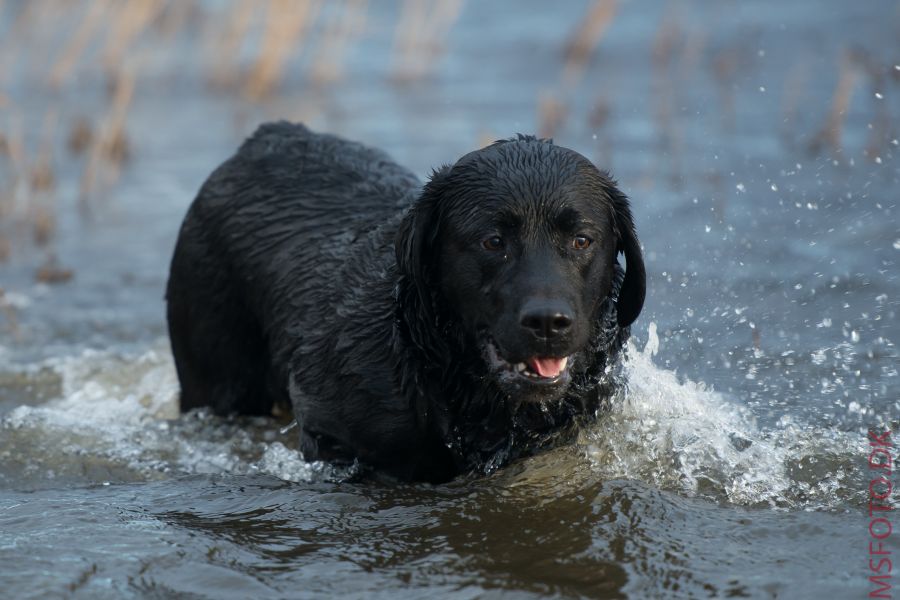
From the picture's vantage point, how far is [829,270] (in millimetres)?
7824

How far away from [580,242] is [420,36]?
11.5 metres

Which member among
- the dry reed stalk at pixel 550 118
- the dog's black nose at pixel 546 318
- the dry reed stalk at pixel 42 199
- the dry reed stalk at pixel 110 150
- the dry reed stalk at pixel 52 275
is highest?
the dry reed stalk at pixel 550 118

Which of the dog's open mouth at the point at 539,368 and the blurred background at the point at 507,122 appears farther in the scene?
the blurred background at the point at 507,122

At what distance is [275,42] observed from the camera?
13.5m

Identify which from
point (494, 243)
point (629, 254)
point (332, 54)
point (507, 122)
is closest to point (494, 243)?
point (494, 243)

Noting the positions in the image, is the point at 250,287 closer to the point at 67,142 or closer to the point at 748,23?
the point at 67,142

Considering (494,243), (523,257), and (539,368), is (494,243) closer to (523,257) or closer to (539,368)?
(523,257)

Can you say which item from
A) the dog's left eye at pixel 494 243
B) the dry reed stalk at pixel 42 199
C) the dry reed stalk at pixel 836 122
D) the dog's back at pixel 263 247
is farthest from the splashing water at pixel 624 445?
the dry reed stalk at pixel 836 122

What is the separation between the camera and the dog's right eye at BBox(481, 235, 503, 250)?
4551 millimetres

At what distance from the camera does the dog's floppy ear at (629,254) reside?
4781mm

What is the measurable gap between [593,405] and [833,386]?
5.75ft

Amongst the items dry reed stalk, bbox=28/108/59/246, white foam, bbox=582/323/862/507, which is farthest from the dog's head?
dry reed stalk, bbox=28/108/59/246

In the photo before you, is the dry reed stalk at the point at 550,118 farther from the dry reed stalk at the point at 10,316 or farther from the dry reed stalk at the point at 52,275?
the dry reed stalk at the point at 10,316

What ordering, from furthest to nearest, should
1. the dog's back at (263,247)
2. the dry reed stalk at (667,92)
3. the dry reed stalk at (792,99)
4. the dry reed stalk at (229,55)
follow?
the dry reed stalk at (229,55)
the dry reed stalk at (792,99)
the dry reed stalk at (667,92)
the dog's back at (263,247)
